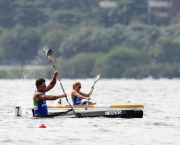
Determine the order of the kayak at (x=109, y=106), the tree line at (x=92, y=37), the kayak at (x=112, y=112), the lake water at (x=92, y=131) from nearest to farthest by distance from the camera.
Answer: the lake water at (x=92, y=131) → the kayak at (x=112, y=112) → the kayak at (x=109, y=106) → the tree line at (x=92, y=37)

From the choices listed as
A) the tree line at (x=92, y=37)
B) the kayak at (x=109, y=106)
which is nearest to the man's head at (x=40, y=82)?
the kayak at (x=109, y=106)

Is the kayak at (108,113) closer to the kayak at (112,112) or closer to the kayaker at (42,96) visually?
the kayak at (112,112)

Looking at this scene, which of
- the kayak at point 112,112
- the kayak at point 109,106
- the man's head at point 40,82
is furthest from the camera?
the kayak at point 109,106

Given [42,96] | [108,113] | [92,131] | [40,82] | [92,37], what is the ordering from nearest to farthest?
[92,131], [40,82], [42,96], [108,113], [92,37]

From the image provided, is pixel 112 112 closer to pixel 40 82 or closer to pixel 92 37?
pixel 40 82

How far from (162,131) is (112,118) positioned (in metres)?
4.73

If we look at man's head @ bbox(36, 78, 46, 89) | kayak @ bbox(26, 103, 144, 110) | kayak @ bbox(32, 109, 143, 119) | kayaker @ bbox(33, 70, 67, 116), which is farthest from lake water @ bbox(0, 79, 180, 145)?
man's head @ bbox(36, 78, 46, 89)

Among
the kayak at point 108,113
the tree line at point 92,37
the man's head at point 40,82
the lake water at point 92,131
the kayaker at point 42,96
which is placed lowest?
the lake water at point 92,131

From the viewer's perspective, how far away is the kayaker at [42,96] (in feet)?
113

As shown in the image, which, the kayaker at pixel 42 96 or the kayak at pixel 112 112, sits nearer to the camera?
the kayaker at pixel 42 96

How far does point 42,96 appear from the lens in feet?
113

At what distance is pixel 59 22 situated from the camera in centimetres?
15062

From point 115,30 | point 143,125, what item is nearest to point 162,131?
point 143,125

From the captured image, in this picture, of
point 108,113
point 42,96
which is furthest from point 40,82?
point 108,113
